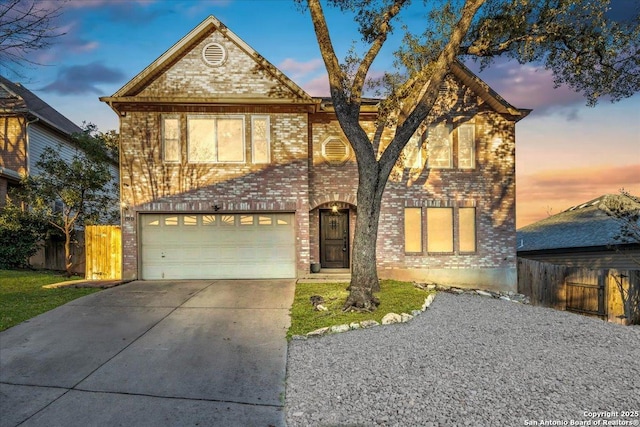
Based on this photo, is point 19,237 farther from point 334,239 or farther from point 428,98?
point 428,98

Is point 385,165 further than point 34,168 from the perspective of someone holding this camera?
No

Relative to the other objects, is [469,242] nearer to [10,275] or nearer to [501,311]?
[501,311]

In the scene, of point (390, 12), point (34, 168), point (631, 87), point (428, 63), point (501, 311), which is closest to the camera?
point (501, 311)

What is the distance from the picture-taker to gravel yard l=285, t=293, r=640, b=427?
172 inches

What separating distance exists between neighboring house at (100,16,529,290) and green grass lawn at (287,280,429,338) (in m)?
2.29

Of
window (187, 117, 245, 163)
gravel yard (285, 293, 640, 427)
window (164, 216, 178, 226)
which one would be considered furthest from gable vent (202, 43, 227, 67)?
gravel yard (285, 293, 640, 427)

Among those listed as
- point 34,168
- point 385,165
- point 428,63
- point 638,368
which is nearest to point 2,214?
point 34,168

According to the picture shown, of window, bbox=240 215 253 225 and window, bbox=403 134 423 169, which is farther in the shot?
window, bbox=403 134 423 169

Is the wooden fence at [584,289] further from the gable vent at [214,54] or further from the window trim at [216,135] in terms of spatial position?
the gable vent at [214,54]

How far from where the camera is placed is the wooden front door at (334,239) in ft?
47.7

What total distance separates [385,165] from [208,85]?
719cm

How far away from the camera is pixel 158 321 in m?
8.25

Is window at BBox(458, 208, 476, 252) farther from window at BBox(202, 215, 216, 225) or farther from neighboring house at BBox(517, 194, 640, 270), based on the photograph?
window at BBox(202, 215, 216, 225)

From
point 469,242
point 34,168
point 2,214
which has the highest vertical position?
point 34,168
